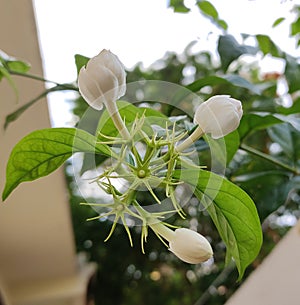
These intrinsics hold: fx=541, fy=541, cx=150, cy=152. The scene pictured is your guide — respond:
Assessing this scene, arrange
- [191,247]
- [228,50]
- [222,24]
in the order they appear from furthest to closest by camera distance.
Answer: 1. [222,24]
2. [228,50]
3. [191,247]

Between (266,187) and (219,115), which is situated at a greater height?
(219,115)

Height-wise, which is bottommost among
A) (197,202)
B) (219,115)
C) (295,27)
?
(197,202)

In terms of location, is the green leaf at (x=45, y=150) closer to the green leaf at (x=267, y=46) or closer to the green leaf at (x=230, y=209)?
the green leaf at (x=230, y=209)

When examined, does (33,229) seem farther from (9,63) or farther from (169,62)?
(9,63)

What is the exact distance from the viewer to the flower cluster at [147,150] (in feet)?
0.87

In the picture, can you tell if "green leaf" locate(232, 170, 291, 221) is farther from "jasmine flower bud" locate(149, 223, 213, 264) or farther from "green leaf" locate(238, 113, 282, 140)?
"jasmine flower bud" locate(149, 223, 213, 264)

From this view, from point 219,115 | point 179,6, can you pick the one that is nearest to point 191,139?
point 219,115

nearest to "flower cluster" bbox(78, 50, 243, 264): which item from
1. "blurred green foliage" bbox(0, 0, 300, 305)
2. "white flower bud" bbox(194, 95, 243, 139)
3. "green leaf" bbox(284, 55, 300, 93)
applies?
"white flower bud" bbox(194, 95, 243, 139)

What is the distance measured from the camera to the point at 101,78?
0.26 m

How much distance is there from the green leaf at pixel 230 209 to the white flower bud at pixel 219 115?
0.03 m

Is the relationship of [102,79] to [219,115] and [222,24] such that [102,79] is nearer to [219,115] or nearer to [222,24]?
[219,115]

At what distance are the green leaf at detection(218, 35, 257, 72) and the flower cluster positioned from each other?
0.18m

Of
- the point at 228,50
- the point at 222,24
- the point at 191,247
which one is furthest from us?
the point at 222,24

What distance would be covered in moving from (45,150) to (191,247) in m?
0.10
